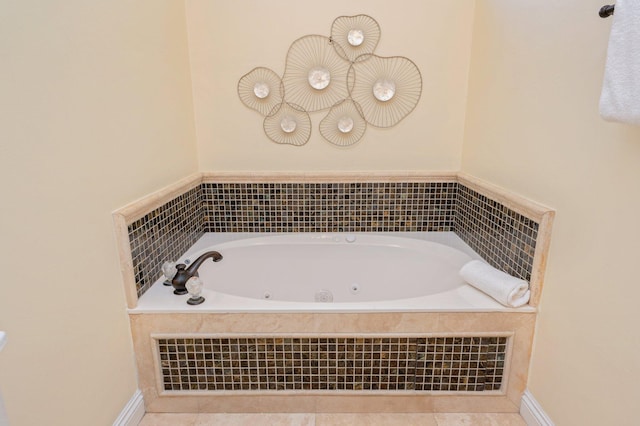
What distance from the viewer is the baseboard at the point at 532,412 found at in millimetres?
1492

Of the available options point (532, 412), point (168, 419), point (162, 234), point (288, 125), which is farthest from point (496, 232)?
point (168, 419)

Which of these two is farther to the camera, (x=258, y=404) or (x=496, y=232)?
(x=496, y=232)

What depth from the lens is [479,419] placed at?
5.40 ft

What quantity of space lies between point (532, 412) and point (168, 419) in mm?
1567

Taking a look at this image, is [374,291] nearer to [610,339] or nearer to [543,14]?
[610,339]

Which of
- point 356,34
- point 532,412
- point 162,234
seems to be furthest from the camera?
point 356,34

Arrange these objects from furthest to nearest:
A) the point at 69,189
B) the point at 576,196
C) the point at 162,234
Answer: the point at 162,234
the point at 576,196
the point at 69,189

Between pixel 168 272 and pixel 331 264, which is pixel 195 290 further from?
pixel 331 264

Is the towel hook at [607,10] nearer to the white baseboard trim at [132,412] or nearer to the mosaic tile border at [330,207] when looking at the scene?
the mosaic tile border at [330,207]

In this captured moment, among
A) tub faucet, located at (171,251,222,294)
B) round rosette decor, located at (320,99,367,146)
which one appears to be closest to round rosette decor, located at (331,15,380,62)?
round rosette decor, located at (320,99,367,146)

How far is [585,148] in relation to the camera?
1.26 metres

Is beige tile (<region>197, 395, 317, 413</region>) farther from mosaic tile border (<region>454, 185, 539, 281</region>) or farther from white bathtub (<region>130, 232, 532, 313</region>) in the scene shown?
mosaic tile border (<region>454, 185, 539, 281</region>)

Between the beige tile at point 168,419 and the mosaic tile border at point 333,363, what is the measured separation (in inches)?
4.8

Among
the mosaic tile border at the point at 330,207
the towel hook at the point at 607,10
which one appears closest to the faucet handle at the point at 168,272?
the mosaic tile border at the point at 330,207
